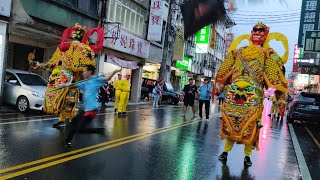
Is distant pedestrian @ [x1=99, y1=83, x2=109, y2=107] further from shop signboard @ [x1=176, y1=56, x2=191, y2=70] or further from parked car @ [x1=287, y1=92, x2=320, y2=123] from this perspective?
shop signboard @ [x1=176, y1=56, x2=191, y2=70]

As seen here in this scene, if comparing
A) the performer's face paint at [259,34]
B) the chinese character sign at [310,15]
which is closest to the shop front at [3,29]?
the performer's face paint at [259,34]

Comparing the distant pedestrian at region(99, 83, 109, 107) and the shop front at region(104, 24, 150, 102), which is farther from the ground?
the shop front at region(104, 24, 150, 102)

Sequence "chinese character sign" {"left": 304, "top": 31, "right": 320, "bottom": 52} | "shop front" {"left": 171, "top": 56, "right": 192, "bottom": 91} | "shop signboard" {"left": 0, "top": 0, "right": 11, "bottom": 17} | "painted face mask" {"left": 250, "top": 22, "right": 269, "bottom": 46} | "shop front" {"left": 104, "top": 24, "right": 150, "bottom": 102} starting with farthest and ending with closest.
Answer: "shop front" {"left": 171, "top": 56, "right": 192, "bottom": 91} → "chinese character sign" {"left": 304, "top": 31, "right": 320, "bottom": 52} → "shop front" {"left": 104, "top": 24, "right": 150, "bottom": 102} → "shop signboard" {"left": 0, "top": 0, "right": 11, "bottom": 17} → "painted face mask" {"left": 250, "top": 22, "right": 269, "bottom": 46}

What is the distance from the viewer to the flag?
2523mm

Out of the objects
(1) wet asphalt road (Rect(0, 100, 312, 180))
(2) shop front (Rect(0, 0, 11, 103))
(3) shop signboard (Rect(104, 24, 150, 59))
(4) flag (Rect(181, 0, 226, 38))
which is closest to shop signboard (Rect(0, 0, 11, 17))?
(2) shop front (Rect(0, 0, 11, 103))

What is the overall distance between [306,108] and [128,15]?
13.3 m

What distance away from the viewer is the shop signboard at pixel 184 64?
43.8 m

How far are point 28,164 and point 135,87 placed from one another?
23470mm

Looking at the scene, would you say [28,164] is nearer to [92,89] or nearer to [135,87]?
[92,89]

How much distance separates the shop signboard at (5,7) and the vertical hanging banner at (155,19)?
14.0 meters

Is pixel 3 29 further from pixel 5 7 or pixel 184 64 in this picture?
pixel 184 64

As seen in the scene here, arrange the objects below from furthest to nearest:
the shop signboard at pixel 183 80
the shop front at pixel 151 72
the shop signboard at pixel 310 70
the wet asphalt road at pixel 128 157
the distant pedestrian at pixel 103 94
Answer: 1. the shop signboard at pixel 183 80
2. the shop front at pixel 151 72
3. the shop signboard at pixel 310 70
4. the distant pedestrian at pixel 103 94
5. the wet asphalt road at pixel 128 157

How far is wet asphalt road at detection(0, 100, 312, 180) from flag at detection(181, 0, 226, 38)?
128 inches

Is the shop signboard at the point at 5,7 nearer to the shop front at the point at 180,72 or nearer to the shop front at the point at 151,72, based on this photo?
the shop front at the point at 151,72
